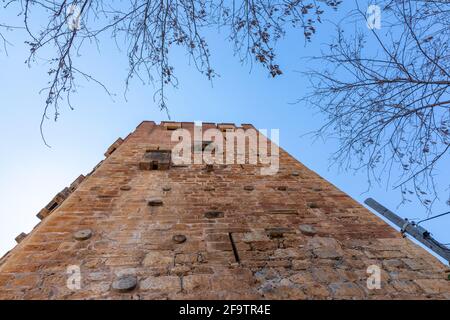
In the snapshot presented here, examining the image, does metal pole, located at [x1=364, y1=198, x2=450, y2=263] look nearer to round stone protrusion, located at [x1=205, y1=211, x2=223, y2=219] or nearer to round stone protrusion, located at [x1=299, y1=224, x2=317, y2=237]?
round stone protrusion, located at [x1=299, y1=224, x2=317, y2=237]

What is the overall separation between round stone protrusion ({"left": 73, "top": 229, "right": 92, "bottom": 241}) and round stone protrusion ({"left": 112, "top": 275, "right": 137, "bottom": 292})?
2.46ft

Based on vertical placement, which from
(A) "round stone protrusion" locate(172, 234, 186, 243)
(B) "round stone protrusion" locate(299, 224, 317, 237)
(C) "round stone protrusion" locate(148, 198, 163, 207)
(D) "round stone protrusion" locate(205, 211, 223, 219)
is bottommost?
(A) "round stone protrusion" locate(172, 234, 186, 243)

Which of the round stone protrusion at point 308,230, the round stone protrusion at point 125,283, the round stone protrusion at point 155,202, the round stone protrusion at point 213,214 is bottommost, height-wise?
the round stone protrusion at point 125,283

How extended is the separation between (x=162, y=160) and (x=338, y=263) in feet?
10.7

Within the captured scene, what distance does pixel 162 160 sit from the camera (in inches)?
210

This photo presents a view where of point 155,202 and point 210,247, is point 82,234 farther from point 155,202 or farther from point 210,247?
point 210,247

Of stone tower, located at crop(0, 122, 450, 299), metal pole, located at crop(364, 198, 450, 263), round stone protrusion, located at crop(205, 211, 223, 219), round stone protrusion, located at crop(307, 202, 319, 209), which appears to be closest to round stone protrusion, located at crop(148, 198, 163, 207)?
stone tower, located at crop(0, 122, 450, 299)

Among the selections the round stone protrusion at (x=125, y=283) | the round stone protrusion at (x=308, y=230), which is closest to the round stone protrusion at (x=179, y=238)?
the round stone protrusion at (x=125, y=283)

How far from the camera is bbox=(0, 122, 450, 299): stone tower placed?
2732 mm

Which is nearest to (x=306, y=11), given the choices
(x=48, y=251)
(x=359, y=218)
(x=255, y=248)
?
(x=255, y=248)

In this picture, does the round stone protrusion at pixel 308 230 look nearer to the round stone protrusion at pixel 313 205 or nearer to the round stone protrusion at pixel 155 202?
the round stone protrusion at pixel 313 205

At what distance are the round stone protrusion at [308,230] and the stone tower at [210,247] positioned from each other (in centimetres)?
1

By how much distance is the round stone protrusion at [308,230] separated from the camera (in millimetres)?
3654

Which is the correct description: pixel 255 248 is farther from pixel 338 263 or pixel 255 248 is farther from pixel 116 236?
pixel 116 236
